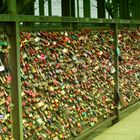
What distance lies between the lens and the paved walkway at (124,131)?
619 centimetres

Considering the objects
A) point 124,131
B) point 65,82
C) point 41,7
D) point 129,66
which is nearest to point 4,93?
point 65,82

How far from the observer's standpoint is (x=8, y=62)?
436 cm

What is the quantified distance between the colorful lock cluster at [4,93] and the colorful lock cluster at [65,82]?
0.91 ft

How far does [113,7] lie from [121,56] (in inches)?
278

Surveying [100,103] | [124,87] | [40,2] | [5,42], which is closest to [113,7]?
[40,2]

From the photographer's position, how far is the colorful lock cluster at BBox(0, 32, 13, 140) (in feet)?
13.8

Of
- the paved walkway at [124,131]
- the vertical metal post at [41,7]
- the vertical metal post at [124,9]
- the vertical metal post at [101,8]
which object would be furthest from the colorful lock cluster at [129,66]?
the vertical metal post at [41,7]

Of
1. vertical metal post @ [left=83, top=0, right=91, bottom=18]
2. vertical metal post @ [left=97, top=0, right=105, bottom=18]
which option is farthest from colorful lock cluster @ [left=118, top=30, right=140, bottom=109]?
vertical metal post @ [left=97, top=0, right=105, bottom=18]

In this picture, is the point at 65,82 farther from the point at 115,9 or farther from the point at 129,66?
the point at 115,9

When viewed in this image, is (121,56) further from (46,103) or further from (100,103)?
(46,103)

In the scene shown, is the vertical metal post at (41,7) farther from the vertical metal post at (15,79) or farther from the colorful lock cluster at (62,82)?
the vertical metal post at (15,79)

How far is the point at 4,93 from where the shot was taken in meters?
4.27

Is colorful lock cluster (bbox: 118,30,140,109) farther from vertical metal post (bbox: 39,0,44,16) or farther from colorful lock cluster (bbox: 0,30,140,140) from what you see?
vertical metal post (bbox: 39,0,44,16)

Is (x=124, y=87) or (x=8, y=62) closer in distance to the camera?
(x=8, y=62)
